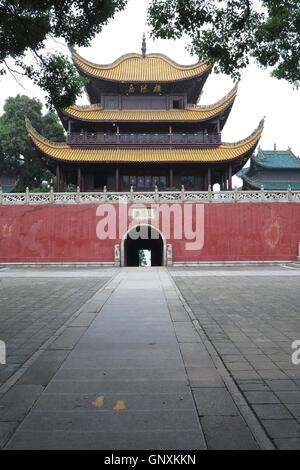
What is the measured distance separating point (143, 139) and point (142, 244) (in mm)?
6769

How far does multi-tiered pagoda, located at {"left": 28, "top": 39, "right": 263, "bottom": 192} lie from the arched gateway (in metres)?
3.28

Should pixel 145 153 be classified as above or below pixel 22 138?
below

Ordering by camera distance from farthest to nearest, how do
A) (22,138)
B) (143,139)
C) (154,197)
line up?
(22,138) < (143,139) < (154,197)

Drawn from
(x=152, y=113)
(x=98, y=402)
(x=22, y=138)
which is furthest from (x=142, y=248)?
(x=98, y=402)

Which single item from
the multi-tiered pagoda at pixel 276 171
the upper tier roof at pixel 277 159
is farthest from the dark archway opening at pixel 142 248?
the upper tier roof at pixel 277 159

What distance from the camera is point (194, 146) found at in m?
23.4

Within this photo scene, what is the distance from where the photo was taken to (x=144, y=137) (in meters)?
23.4

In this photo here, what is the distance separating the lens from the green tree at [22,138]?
30.9 m

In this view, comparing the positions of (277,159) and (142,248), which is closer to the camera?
(142,248)

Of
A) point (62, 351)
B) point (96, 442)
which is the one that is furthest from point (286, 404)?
point (62, 351)

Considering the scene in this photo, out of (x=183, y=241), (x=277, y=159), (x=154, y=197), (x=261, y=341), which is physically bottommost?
(x=261, y=341)

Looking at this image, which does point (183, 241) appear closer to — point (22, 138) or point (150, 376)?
point (150, 376)

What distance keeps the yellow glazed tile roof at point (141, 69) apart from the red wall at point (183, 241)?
9.71 m

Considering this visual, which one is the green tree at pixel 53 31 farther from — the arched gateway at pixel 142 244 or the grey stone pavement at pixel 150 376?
the arched gateway at pixel 142 244
